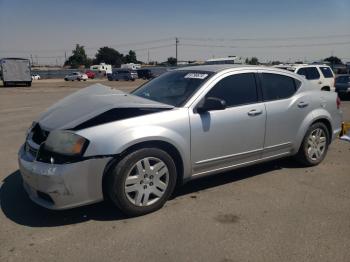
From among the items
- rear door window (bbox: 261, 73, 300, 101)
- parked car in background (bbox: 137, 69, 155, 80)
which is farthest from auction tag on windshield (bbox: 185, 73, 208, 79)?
parked car in background (bbox: 137, 69, 155, 80)

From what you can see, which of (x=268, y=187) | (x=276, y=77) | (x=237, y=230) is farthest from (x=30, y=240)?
(x=276, y=77)

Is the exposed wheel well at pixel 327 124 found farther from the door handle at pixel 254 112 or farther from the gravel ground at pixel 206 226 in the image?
the door handle at pixel 254 112

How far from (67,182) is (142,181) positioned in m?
0.78

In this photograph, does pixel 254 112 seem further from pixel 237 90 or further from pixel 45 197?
pixel 45 197

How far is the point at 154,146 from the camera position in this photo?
155 inches

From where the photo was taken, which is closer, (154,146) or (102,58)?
(154,146)

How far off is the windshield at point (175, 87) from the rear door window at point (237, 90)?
7.9 inches

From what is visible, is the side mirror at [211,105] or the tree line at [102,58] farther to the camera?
the tree line at [102,58]

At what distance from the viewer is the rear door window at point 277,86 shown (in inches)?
197

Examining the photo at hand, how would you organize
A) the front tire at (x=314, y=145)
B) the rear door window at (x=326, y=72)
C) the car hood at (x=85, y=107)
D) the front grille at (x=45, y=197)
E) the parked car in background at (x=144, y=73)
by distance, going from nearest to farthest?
the front grille at (x=45, y=197) → the car hood at (x=85, y=107) → the front tire at (x=314, y=145) → the rear door window at (x=326, y=72) → the parked car in background at (x=144, y=73)

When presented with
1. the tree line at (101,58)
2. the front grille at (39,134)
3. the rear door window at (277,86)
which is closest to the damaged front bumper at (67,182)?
the front grille at (39,134)

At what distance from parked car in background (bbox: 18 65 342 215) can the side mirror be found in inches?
0.5

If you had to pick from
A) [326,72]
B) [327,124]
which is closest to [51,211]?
[327,124]

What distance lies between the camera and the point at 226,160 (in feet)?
14.9
